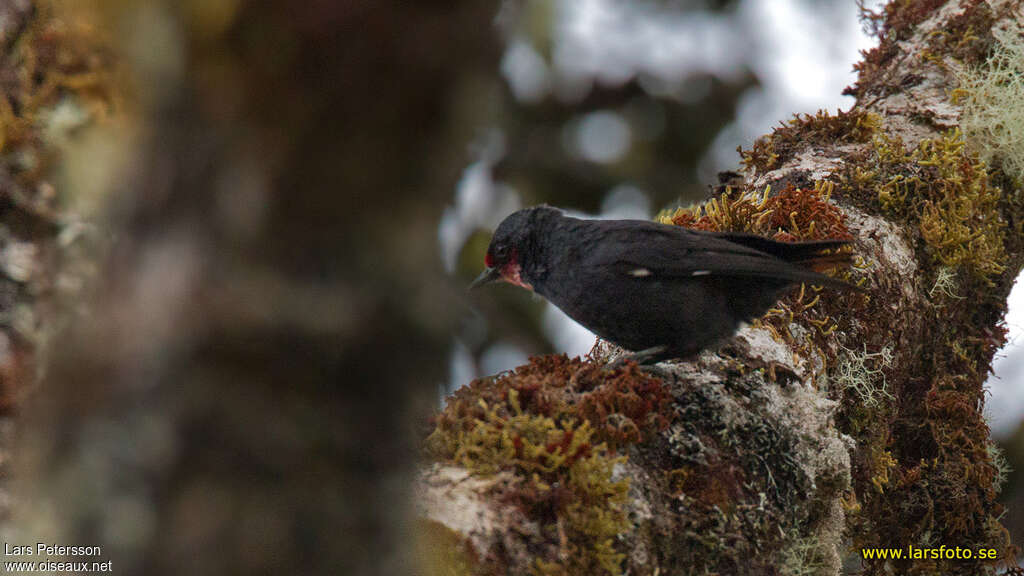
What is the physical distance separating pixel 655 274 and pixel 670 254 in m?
0.11

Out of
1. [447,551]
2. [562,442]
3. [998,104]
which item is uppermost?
[998,104]

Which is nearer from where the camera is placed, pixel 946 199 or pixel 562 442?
pixel 562 442

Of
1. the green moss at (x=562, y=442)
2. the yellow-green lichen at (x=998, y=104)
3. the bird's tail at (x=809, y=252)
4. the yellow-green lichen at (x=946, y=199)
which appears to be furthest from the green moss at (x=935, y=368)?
the green moss at (x=562, y=442)

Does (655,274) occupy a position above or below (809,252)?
above

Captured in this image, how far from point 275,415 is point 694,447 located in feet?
5.74

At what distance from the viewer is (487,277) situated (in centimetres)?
414

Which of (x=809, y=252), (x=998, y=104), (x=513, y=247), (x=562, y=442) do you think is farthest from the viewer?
(x=998, y=104)

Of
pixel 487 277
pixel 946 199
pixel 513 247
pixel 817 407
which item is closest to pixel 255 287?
pixel 817 407

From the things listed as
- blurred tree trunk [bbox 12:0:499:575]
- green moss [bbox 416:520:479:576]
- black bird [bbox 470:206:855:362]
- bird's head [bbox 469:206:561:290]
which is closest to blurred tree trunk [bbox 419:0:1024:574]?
green moss [bbox 416:520:479:576]

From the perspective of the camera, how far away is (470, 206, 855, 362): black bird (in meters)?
3.32

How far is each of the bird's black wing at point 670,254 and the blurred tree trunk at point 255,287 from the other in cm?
251

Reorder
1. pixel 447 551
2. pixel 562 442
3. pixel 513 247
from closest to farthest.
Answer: pixel 447 551, pixel 562 442, pixel 513 247

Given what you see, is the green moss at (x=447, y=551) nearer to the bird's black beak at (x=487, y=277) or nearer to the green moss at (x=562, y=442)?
the green moss at (x=562, y=442)

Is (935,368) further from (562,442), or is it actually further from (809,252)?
(562,442)
